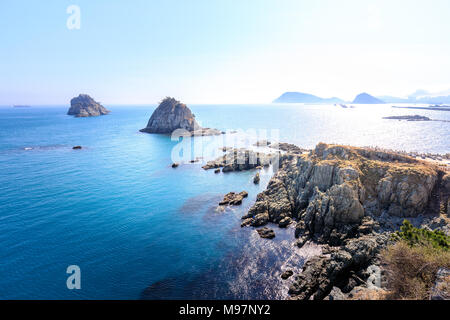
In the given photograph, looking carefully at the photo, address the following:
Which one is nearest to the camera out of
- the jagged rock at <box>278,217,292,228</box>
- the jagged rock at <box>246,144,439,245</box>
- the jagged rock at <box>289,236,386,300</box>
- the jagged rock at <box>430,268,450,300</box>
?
the jagged rock at <box>430,268,450,300</box>

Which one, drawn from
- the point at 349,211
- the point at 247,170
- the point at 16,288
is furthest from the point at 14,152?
the point at 349,211

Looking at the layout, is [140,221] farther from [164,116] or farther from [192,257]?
[164,116]

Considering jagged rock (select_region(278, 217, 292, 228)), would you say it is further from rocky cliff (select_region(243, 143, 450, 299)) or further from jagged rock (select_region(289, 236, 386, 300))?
jagged rock (select_region(289, 236, 386, 300))

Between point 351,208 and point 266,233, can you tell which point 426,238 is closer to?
point 351,208

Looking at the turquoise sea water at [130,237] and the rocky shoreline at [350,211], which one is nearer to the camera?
the rocky shoreline at [350,211]

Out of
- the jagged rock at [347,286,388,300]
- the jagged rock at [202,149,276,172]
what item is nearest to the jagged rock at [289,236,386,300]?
the jagged rock at [347,286,388,300]

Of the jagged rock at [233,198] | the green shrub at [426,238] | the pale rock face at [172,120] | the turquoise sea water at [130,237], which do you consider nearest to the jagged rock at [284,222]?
the turquoise sea water at [130,237]

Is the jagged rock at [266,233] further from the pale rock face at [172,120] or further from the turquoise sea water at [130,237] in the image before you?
the pale rock face at [172,120]
